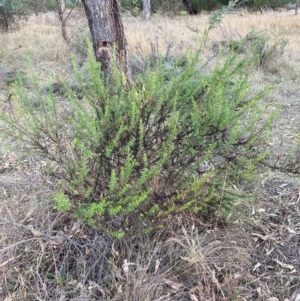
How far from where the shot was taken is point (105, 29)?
3.03 meters

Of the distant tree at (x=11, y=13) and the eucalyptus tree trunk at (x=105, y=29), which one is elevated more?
the distant tree at (x=11, y=13)

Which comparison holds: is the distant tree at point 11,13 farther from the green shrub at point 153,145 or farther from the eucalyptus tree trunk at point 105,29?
the green shrub at point 153,145

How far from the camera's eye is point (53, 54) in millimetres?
6449

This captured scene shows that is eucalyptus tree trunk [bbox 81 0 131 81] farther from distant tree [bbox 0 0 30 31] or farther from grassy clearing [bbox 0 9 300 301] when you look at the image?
distant tree [bbox 0 0 30 31]

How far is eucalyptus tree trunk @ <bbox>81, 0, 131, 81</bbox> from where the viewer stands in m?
3.00

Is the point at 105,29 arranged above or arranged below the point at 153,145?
above

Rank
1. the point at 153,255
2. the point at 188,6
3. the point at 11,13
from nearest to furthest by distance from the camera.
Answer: the point at 153,255 → the point at 11,13 → the point at 188,6

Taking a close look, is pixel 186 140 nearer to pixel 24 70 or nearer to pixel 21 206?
pixel 21 206

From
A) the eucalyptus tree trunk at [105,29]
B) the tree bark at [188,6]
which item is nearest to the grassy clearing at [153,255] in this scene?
the eucalyptus tree trunk at [105,29]

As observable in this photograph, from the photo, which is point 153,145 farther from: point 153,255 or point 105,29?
point 105,29

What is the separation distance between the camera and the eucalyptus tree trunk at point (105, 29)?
118 inches

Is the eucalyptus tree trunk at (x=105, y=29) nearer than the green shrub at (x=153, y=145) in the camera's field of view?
No

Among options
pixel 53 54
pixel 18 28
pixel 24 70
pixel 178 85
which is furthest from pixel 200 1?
pixel 178 85

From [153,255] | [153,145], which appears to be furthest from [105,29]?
[153,255]
